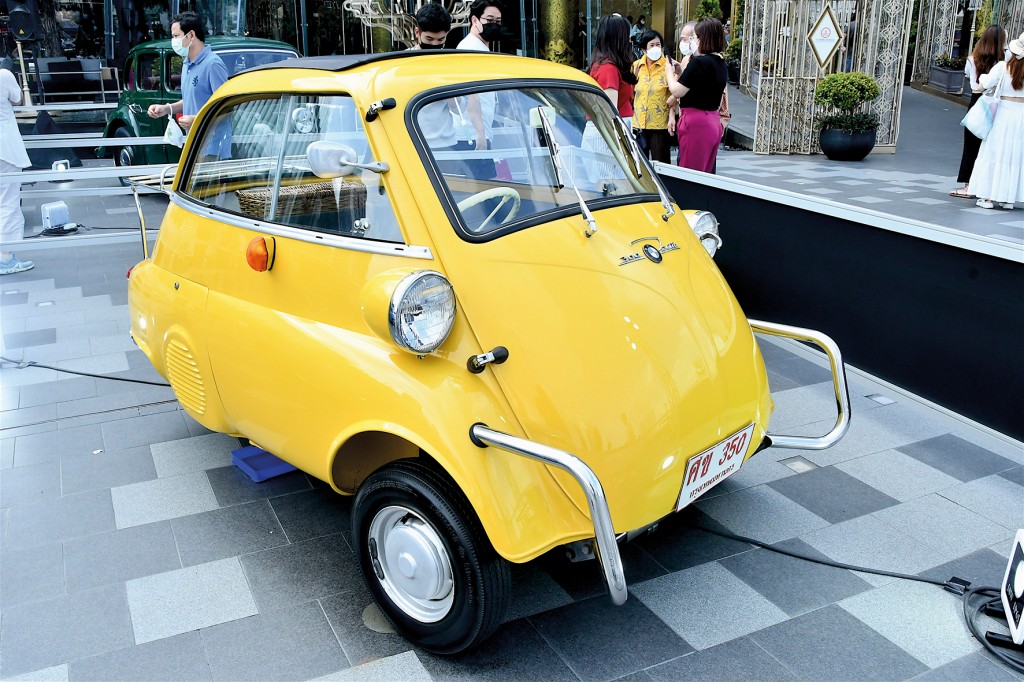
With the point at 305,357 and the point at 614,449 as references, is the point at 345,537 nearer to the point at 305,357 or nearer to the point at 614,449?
the point at 305,357

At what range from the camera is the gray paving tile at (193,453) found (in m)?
4.07

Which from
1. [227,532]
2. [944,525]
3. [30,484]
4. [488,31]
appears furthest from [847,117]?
[30,484]

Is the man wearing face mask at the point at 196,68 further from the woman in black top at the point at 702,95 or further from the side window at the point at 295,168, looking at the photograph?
the woman in black top at the point at 702,95

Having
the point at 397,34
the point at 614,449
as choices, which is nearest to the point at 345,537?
the point at 614,449

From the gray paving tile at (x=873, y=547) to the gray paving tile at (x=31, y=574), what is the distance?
117 inches

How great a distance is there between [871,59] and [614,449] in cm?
1335

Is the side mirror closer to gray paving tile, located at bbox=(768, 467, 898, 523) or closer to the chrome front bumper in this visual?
the chrome front bumper

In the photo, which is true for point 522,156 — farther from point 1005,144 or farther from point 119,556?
point 1005,144

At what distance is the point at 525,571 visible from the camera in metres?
3.22

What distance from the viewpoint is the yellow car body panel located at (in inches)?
100

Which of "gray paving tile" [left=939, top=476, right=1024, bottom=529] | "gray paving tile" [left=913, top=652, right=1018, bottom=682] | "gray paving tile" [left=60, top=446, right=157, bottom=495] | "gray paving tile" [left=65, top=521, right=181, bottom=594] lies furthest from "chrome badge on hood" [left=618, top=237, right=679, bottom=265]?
"gray paving tile" [left=60, top=446, right=157, bottom=495]

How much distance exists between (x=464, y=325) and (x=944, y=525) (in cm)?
229

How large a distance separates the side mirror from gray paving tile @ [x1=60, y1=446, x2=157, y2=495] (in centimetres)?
199

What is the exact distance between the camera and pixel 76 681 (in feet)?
8.60
